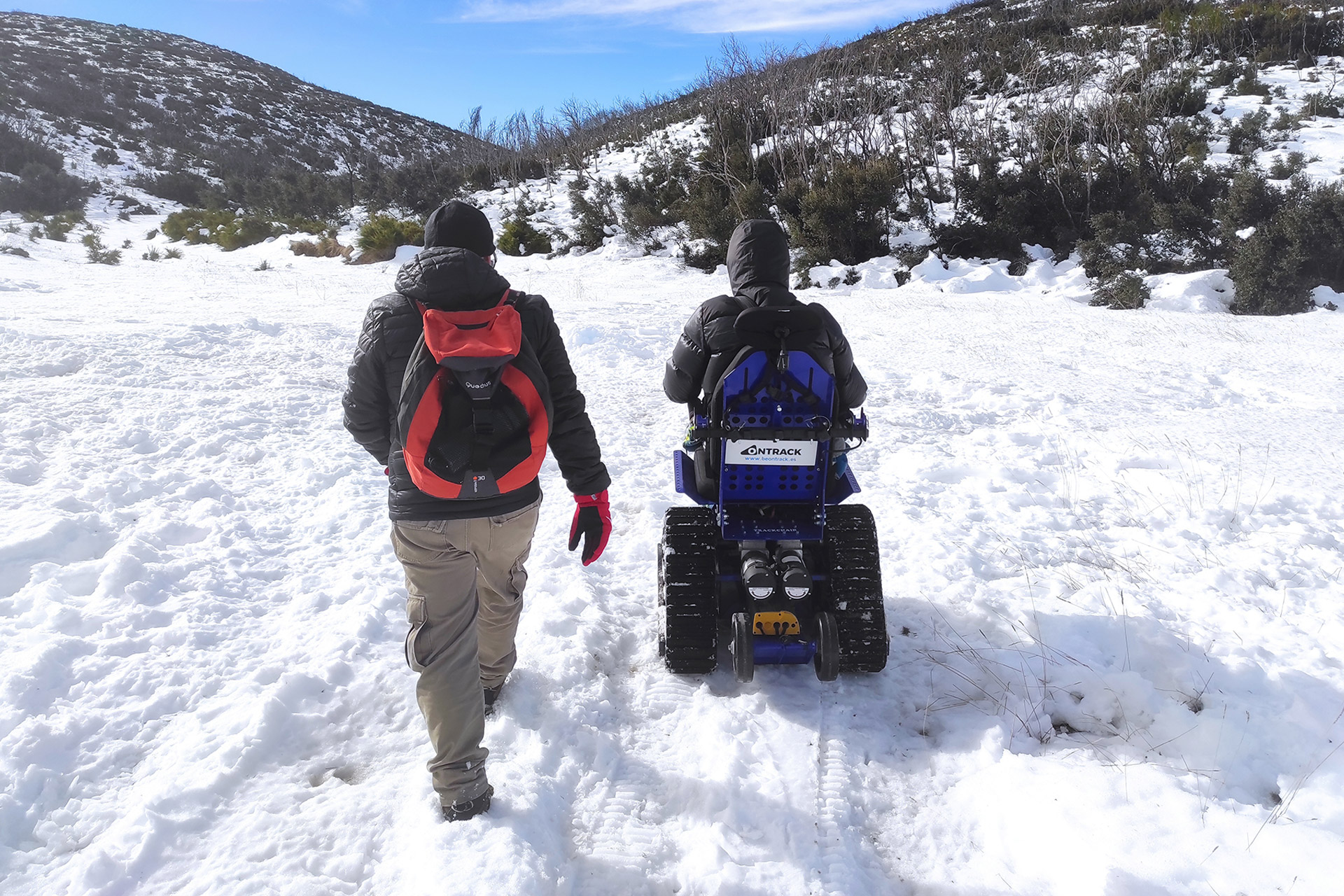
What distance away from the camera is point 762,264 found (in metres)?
2.80

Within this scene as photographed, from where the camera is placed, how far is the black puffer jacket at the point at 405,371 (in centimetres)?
203

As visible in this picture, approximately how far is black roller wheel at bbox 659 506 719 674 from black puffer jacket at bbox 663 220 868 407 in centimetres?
61

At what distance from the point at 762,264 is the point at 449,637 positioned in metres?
1.82

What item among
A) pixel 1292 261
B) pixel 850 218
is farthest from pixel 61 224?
pixel 1292 261

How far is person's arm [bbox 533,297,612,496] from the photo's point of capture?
2.37 metres

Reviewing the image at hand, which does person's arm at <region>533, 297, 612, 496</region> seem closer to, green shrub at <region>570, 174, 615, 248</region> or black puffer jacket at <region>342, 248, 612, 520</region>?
black puffer jacket at <region>342, 248, 612, 520</region>

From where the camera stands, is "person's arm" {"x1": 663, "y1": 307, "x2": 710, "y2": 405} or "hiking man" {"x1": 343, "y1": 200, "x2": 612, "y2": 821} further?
"person's arm" {"x1": 663, "y1": 307, "x2": 710, "y2": 405}

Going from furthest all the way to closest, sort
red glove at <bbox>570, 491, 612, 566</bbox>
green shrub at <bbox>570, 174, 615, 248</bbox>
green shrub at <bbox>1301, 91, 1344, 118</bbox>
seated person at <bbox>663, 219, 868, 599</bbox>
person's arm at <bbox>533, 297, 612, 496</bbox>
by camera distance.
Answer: green shrub at <bbox>570, 174, 615, 248</bbox>
green shrub at <bbox>1301, 91, 1344, 118</bbox>
seated person at <bbox>663, 219, 868, 599</bbox>
red glove at <bbox>570, 491, 612, 566</bbox>
person's arm at <bbox>533, 297, 612, 496</bbox>

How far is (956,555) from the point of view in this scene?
3812 millimetres

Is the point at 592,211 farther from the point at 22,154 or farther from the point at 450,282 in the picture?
the point at 22,154

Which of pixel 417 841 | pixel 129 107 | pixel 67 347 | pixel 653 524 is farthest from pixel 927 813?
pixel 129 107

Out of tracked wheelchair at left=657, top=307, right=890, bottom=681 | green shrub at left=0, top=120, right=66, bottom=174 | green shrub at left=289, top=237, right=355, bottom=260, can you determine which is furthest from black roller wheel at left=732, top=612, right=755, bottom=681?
green shrub at left=0, top=120, right=66, bottom=174

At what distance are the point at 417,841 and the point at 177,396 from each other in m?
5.35

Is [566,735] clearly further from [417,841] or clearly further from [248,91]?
[248,91]
